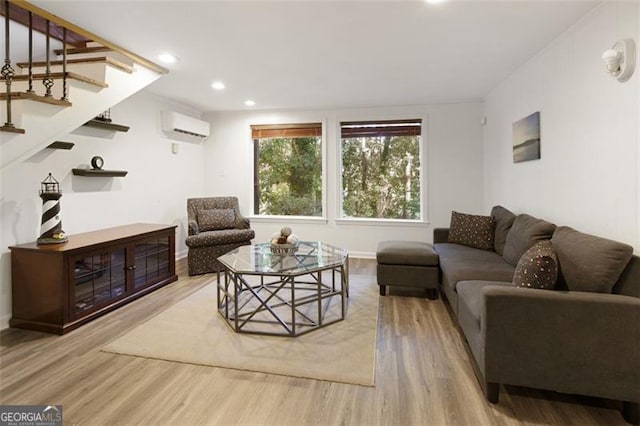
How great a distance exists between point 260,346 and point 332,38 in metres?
2.46

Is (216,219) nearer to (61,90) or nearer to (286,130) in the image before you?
(286,130)

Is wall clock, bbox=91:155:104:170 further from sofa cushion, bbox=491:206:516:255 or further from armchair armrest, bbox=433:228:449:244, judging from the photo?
sofa cushion, bbox=491:206:516:255

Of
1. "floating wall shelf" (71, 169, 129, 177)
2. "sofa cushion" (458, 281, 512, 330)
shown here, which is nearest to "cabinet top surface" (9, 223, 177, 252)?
"floating wall shelf" (71, 169, 129, 177)

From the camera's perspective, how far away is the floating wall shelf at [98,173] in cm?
332

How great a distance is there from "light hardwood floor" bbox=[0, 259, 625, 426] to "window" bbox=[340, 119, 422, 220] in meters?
2.96

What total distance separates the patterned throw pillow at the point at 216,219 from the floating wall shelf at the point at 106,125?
1370 millimetres

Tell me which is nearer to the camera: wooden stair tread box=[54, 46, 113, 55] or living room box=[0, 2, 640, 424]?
living room box=[0, 2, 640, 424]

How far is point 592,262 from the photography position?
183 centimetres

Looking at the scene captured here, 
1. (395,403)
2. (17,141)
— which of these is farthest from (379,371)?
(17,141)

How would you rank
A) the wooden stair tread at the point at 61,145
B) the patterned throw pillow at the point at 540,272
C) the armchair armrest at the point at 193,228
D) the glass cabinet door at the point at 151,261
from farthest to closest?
the armchair armrest at the point at 193,228 → the glass cabinet door at the point at 151,261 → the wooden stair tread at the point at 61,145 → the patterned throw pillow at the point at 540,272

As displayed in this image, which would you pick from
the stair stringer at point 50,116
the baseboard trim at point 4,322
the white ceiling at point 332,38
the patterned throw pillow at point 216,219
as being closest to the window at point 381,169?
the white ceiling at point 332,38

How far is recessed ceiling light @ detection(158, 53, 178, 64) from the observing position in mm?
3030

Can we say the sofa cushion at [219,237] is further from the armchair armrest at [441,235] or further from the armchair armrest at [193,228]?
the armchair armrest at [441,235]

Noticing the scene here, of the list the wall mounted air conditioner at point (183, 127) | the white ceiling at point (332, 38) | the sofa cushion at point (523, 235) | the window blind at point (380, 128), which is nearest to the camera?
the white ceiling at point (332, 38)
